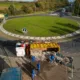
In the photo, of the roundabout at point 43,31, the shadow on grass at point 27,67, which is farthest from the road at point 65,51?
the roundabout at point 43,31

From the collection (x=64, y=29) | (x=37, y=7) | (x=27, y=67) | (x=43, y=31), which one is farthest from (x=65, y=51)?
(x=37, y=7)

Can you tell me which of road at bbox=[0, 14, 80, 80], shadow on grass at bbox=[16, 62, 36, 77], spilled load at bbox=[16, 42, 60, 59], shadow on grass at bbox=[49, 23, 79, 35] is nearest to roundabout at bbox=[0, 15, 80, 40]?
shadow on grass at bbox=[49, 23, 79, 35]

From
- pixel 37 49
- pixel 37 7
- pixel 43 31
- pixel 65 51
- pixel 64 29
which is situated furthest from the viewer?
pixel 37 7

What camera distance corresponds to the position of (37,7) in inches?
3115

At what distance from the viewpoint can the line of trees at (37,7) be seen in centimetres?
6912

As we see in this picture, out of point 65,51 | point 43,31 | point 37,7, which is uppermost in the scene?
point 37,7

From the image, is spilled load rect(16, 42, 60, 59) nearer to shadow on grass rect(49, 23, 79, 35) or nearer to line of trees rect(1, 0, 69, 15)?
shadow on grass rect(49, 23, 79, 35)

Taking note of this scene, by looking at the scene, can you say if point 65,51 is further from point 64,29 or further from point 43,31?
point 64,29

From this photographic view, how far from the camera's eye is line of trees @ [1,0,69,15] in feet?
227

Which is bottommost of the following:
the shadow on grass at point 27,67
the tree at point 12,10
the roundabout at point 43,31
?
the shadow on grass at point 27,67

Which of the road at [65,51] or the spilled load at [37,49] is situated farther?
the spilled load at [37,49]

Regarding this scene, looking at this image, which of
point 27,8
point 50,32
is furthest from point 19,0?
point 50,32

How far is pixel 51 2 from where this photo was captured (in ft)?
284

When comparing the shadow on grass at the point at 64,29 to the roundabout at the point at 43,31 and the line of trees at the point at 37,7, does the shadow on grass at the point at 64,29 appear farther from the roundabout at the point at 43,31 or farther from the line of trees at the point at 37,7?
the line of trees at the point at 37,7
